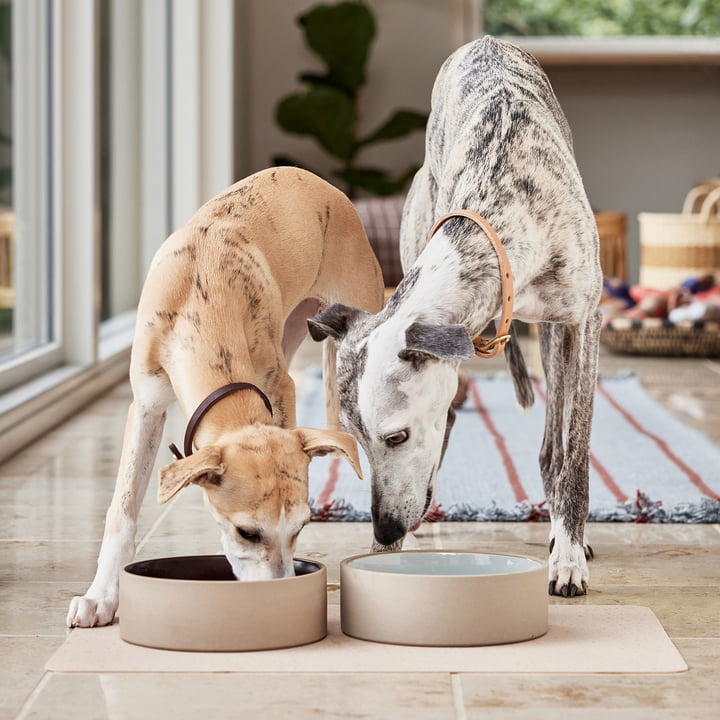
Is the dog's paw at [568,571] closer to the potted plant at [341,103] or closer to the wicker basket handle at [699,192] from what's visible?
the wicker basket handle at [699,192]

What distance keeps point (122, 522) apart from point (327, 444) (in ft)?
1.54

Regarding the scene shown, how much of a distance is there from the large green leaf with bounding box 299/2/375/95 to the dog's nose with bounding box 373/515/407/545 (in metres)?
6.21

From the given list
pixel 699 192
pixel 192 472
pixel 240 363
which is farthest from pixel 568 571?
pixel 699 192

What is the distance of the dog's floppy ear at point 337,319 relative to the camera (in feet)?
7.21

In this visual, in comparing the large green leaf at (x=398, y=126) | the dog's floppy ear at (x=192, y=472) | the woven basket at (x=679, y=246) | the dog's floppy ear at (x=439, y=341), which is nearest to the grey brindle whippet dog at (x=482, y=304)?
the dog's floppy ear at (x=439, y=341)

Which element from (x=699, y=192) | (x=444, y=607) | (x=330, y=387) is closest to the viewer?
(x=444, y=607)

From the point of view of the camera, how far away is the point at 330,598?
2316 millimetres

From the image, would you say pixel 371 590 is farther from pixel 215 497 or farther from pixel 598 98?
pixel 598 98

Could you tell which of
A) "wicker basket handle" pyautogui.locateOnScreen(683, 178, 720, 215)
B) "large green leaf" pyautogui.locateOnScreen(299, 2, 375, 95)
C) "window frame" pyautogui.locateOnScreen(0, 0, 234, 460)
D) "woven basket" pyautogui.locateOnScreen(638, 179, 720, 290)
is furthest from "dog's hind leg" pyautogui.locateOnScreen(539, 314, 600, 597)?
"large green leaf" pyautogui.locateOnScreen(299, 2, 375, 95)

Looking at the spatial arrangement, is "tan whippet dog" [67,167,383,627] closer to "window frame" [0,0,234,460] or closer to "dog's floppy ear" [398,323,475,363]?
"dog's floppy ear" [398,323,475,363]

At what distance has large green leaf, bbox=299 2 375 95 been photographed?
795 centimetres

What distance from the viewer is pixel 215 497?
194 centimetres

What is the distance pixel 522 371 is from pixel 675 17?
6114mm

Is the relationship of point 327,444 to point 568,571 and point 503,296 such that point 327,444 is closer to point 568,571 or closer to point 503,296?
point 503,296
